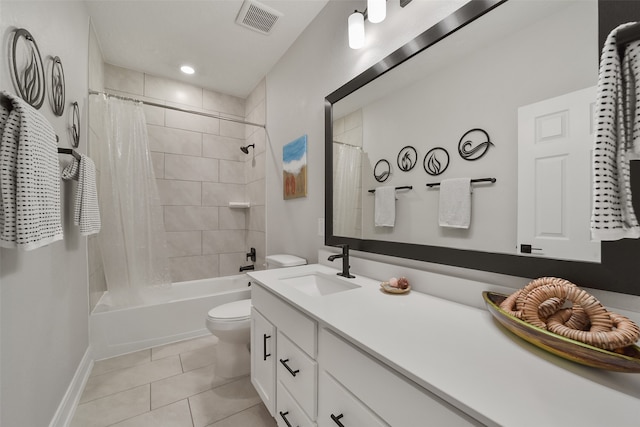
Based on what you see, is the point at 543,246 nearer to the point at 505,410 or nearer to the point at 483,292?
the point at 483,292

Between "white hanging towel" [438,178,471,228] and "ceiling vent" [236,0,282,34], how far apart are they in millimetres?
1821

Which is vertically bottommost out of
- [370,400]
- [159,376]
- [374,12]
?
[159,376]

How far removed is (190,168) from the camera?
2.98 meters

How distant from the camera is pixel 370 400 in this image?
0.68 m

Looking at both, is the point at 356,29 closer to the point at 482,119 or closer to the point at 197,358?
the point at 482,119

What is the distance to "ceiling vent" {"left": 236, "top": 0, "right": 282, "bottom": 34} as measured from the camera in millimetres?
1833

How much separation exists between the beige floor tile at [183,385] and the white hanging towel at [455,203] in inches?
69.5

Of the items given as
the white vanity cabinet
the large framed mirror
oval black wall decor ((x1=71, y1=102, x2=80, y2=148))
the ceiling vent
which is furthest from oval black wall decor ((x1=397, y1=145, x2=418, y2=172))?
oval black wall decor ((x1=71, y1=102, x2=80, y2=148))

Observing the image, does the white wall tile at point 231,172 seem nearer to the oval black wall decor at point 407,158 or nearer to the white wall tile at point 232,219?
the white wall tile at point 232,219

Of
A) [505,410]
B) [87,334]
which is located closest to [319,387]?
[505,410]

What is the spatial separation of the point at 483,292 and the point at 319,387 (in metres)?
0.68

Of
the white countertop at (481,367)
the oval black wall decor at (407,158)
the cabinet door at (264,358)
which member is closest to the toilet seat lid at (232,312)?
the cabinet door at (264,358)

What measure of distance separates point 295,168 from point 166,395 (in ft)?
5.93

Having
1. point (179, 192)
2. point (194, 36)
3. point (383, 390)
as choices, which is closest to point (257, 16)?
point (194, 36)
